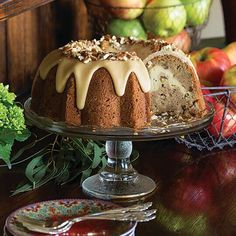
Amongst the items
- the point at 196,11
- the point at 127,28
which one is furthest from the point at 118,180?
the point at 196,11

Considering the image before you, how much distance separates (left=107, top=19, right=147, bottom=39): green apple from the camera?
1.99m

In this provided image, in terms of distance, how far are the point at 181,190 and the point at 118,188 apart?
0.34 feet

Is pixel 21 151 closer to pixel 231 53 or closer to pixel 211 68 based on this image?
pixel 211 68

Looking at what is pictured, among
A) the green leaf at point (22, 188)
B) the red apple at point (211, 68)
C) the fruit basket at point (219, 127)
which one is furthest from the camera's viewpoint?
the red apple at point (211, 68)

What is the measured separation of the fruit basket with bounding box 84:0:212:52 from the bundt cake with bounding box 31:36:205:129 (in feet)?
1.93

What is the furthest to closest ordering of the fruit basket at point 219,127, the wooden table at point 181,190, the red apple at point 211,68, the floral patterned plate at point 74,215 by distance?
the red apple at point 211,68
the fruit basket at point 219,127
the wooden table at point 181,190
the floral patterned plate at point 74,215

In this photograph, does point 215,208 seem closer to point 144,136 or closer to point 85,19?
point 144,136

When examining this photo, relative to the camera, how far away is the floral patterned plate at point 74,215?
1102 millimetres

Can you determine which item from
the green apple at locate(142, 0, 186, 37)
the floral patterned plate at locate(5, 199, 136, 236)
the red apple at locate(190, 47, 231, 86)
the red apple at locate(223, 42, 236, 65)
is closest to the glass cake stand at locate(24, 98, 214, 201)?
the floral patterned plate at locate(5, 199, 136, 236)

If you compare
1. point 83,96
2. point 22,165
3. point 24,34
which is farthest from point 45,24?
point 83,96

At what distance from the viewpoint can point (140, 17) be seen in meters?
2.01

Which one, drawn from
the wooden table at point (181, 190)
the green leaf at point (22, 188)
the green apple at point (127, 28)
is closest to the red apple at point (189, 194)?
the wooden table at point (181, 190)

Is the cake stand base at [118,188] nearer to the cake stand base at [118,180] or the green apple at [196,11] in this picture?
the cake stand base at [118,180]

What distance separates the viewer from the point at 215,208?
130cm
